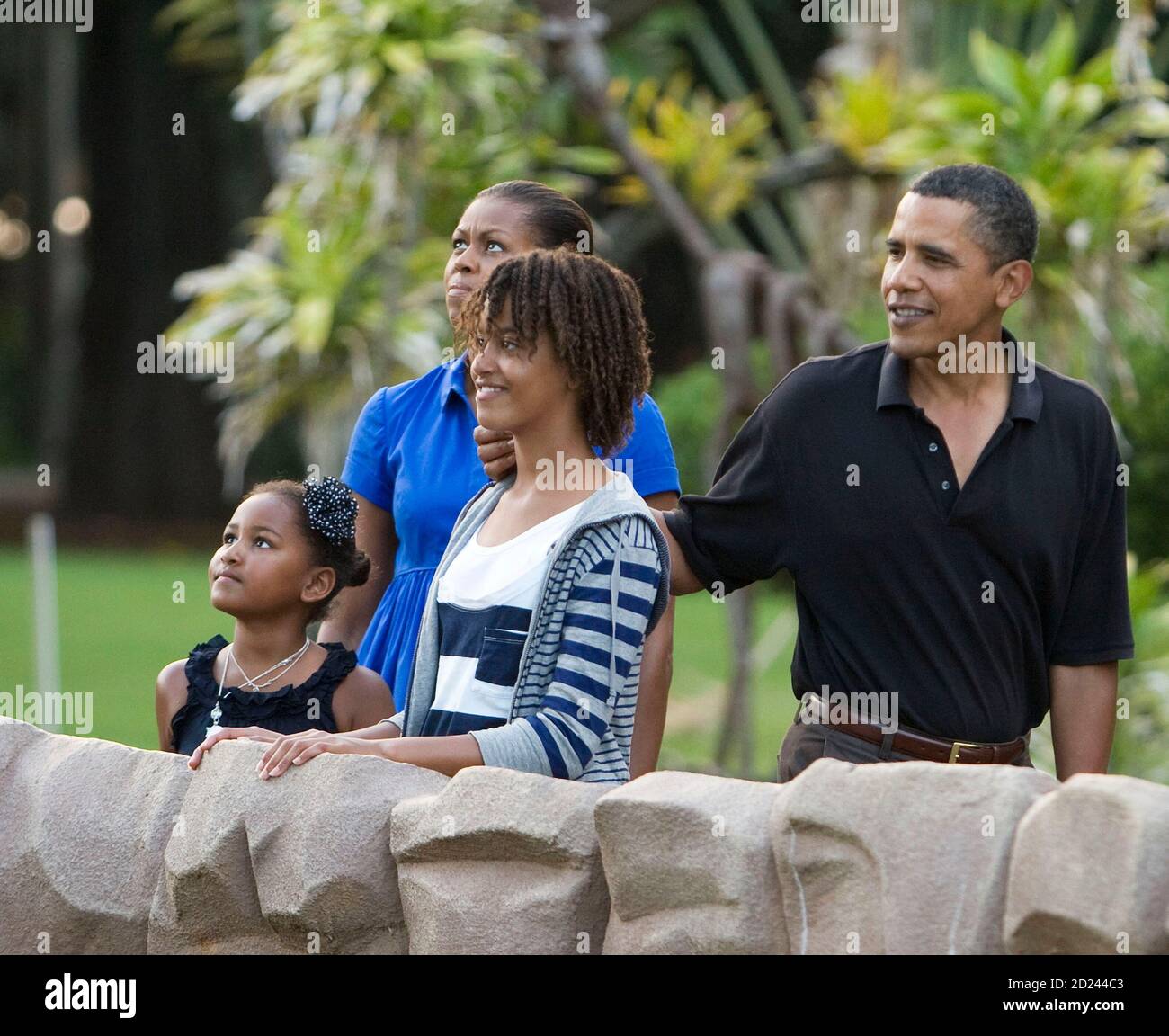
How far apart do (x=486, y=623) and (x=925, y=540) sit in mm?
773

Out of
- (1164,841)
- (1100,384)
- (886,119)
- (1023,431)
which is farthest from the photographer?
(886,119)

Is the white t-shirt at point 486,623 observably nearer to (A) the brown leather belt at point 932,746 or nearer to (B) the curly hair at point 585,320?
(B) the curly hair at point 585,320

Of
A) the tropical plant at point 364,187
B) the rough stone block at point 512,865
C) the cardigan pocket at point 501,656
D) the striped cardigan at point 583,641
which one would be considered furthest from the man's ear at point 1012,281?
the tropical plant at point 364,187

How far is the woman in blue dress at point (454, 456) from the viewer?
3.08 meters

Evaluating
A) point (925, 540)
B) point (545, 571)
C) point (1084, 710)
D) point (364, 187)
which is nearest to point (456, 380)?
point (545, 571)

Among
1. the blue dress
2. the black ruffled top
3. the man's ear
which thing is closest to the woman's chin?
the blue dress

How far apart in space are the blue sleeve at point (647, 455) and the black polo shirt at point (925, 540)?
4.3 inches

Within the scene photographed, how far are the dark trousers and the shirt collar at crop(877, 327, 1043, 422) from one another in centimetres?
56

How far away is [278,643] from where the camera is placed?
10.3 feet

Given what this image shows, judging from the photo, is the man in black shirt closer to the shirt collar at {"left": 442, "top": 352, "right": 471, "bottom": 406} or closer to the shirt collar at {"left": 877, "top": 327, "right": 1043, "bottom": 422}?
the shirt collar at {"left": 877, "top": 327, "right": 1043, "bottom": 422}

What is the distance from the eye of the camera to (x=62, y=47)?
17078 millimetres

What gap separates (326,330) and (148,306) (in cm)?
1043

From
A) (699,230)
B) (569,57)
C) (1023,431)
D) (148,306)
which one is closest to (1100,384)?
(699,230)
